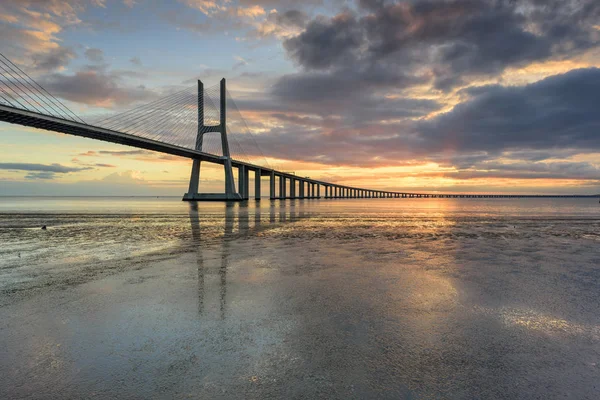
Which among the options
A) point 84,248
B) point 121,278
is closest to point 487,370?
point 121,278

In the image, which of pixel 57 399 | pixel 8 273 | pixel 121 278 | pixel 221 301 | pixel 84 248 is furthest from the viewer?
pixel 84 248

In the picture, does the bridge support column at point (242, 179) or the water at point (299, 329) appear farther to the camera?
the bridge support column at point (242, 179)

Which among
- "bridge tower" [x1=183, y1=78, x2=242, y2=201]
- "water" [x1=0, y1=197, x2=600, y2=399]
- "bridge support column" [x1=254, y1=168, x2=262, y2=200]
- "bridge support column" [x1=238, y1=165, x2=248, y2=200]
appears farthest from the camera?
"bridge support column" [x1=254, y1=168, x2=262, y2=200]

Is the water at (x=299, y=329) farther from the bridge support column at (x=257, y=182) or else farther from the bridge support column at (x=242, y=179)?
the bridge support column at (x=257, y=182)

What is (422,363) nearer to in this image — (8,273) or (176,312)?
(176,312)

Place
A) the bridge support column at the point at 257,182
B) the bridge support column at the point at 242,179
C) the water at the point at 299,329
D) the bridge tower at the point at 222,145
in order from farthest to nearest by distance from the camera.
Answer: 1. the bridge support column at the point at 257,182
2. the bridge support column at the point at 242,179
3. the bridge tower at the point at 222,145
4. the water at the point at 299,329

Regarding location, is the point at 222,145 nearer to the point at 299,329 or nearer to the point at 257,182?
the point at 257,182

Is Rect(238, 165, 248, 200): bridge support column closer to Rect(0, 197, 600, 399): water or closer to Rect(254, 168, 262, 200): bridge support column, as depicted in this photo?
Rect(254, 168, 262, 200): bridge support column

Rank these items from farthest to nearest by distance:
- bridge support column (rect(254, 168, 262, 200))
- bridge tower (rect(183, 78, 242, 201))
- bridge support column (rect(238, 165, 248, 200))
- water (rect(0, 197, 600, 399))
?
bridge support column (rect(254, 168, 262, 200)) → bridge support column (rect(238, 165, 248, 200)) → bridge tower (rect(183, 78, 242, 201)) → water (rect(0, 197, 600, 399))

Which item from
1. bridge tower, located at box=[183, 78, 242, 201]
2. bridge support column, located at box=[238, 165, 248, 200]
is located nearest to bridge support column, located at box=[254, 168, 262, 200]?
bridge support column, located at box=[238, 165, 248, 200]

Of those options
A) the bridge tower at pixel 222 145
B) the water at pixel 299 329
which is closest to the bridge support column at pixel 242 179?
the bridge tower at pixel 222 145

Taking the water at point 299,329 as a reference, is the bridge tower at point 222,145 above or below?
above

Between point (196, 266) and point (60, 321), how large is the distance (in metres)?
4.72

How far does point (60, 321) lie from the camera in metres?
5.59
